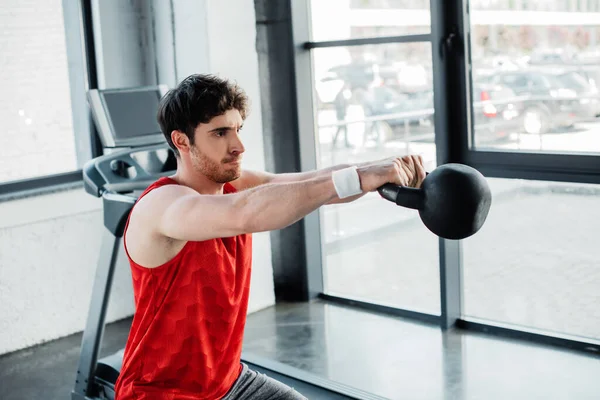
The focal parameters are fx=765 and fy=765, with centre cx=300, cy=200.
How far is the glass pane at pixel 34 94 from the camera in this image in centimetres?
368

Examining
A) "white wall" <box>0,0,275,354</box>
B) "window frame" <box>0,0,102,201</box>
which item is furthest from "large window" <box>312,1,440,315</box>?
"window frame" <box>0,0,102,201</box>

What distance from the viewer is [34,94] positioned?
3.78m

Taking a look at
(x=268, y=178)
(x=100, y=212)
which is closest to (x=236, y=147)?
(x=268, y=178)

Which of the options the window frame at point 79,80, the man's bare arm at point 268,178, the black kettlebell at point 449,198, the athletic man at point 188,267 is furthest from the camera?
the window frame at point 79,80

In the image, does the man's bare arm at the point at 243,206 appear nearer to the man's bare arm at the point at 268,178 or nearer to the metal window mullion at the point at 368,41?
the man's bare arm at the point at 268,178

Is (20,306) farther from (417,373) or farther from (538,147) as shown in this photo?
(538,147)

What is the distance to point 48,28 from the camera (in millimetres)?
3814

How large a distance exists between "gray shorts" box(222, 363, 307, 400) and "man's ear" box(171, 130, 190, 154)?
647mm

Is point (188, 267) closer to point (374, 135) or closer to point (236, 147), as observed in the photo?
point (236, 147)

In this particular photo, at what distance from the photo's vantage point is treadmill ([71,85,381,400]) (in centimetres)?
280

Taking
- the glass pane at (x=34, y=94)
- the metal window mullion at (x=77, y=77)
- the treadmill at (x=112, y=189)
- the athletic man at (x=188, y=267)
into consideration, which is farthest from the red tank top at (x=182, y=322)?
the metal window mullion at (x=77, y=77)

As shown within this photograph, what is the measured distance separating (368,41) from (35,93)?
1.66m

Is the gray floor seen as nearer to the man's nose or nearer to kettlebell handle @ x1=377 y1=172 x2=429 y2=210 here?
the man's nose

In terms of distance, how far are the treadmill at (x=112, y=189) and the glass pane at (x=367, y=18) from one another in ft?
4.19
